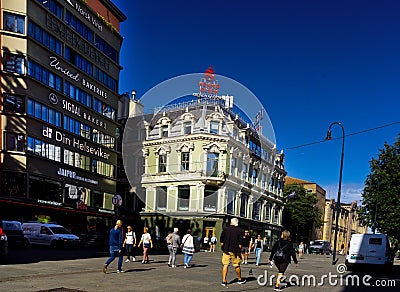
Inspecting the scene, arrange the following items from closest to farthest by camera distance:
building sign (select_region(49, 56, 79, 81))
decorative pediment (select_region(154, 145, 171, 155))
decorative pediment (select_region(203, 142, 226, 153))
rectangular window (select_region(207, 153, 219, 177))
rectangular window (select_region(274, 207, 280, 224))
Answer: decorative pediment (select_region(154, 145, 171, 155)), decorative pediment (select_region(203, 142, 226, 153)), rectangular window (select_region(207, 153, 219, 177)), building sign (select_region(49, 56, 79, 81)), rectangular window (select_region(274, 207, 280, 224))

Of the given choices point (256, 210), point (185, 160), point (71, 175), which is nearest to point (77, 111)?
point (71, 175)

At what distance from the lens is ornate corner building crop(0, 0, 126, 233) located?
1375 inches

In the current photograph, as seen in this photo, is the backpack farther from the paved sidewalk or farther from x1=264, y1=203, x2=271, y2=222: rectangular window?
x1=264, y1=203, x2=271, y2=222: rectangular window

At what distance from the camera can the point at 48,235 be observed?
2773 centimetres

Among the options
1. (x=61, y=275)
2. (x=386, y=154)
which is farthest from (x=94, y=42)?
(x=61, y=275)

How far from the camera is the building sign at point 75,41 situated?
38.6 m

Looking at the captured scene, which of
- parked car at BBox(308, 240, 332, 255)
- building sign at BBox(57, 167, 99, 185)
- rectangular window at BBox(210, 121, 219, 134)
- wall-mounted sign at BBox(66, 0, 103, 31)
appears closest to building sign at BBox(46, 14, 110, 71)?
wall-mounted sign at BBox(66, 0, 103, 31)

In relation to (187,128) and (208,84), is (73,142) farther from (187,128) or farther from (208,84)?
(208,84)

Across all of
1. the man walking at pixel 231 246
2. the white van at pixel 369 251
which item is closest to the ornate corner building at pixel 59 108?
the man walking at pixel 231 246

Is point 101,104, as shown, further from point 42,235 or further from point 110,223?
point 42,235

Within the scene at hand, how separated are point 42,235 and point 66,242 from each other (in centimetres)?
182

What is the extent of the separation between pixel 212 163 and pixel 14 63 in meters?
19.7

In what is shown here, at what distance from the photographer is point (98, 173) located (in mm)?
46344

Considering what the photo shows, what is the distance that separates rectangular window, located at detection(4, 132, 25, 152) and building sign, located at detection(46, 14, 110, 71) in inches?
414
